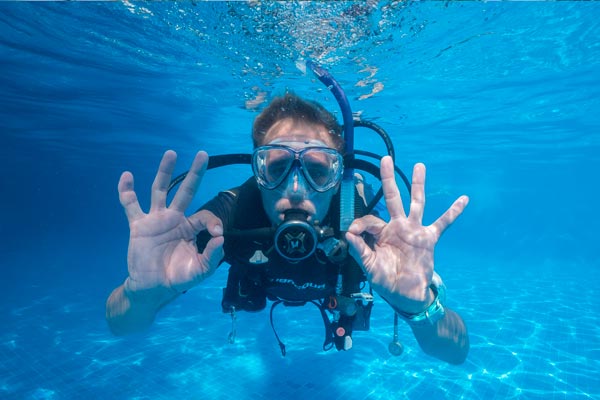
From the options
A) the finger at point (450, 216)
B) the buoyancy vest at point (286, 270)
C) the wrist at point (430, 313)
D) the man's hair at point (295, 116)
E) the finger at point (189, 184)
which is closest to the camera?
the finger at point (450, 216)

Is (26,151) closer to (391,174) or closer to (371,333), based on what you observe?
(371,333)

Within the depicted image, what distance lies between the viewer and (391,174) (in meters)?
3.02

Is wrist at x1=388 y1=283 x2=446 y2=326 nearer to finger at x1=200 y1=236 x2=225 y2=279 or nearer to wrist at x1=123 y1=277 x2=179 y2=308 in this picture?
finger at x1=200 y1=236 x2=225 y2=279

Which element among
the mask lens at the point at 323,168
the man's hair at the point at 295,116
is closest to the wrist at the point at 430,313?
the mask lens at the point at 323,168

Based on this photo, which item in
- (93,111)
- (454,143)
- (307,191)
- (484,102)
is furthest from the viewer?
(454,143)

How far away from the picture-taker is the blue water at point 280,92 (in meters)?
8.30

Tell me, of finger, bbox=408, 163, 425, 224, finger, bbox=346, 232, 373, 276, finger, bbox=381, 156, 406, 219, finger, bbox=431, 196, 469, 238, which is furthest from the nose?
finger, bbox=431, 196, 469, 238

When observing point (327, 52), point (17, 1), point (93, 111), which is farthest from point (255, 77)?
point (93, 111)

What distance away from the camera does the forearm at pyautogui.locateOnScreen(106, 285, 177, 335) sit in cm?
327

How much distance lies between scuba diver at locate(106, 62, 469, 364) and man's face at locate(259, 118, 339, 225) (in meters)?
0.01

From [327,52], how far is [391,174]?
8.39m

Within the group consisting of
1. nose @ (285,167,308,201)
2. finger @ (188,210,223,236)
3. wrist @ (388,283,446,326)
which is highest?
nose @ (285,167,308,201)

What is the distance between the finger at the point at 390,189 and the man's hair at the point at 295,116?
45.8 inches

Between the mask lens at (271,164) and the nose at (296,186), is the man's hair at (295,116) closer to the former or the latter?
the mask lens at (271,164)
